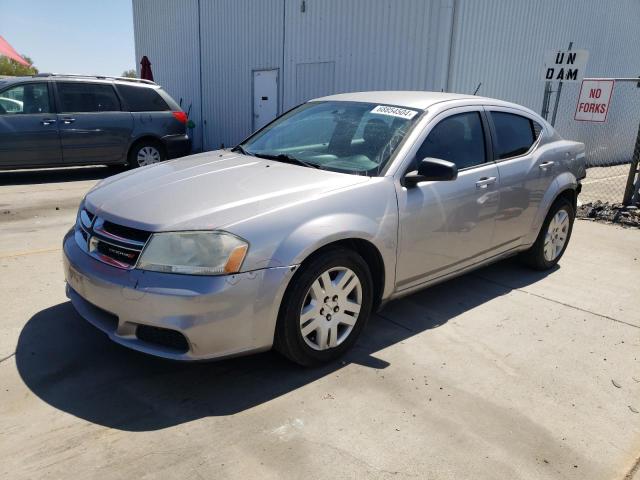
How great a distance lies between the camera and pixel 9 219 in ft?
21.6

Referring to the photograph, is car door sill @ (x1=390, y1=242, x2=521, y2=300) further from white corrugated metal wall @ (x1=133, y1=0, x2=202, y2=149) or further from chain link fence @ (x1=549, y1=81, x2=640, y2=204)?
white corrugated metal wall @ (x1=133, y1=0, x2=202, y2=149)

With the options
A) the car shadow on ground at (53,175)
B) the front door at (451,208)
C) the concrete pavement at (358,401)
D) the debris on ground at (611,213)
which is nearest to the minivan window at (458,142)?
the front door at (451,208)

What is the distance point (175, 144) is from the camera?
401 inches

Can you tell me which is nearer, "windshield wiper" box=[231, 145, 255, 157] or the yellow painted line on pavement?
"windshield wiper" box=[231, 145, 255, 157]

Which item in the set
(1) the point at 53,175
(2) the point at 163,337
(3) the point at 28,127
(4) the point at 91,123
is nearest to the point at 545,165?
(2) the point at 163,337

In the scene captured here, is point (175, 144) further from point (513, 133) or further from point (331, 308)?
point (331, 308)

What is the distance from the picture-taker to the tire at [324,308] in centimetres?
295

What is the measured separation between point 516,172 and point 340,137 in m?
1.60

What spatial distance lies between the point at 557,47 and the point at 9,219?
35.7 ft

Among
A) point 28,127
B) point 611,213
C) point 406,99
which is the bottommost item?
point 611,213

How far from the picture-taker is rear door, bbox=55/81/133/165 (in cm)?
896

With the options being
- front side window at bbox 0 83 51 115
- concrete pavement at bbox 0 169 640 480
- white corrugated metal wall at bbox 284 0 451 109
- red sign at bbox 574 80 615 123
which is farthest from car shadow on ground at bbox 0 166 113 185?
red sign at bbox 574 80 615 123

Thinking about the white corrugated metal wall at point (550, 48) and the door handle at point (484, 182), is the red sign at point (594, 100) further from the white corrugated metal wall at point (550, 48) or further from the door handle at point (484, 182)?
the door handle at point (484, 182)

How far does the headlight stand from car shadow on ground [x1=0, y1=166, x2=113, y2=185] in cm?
763
